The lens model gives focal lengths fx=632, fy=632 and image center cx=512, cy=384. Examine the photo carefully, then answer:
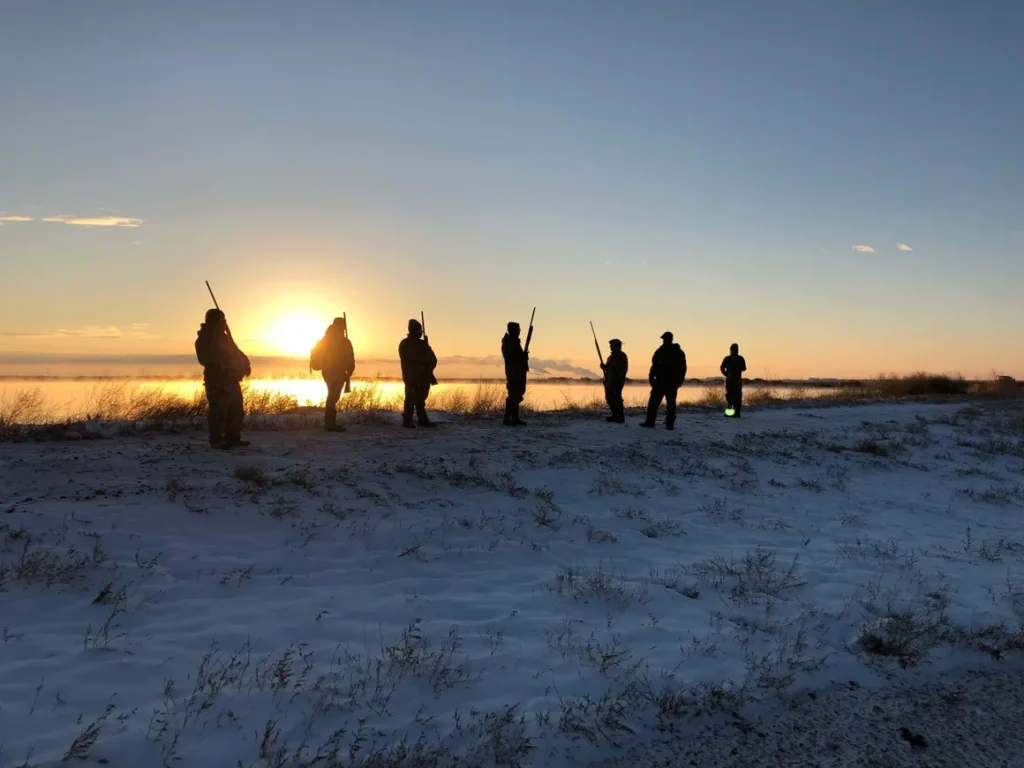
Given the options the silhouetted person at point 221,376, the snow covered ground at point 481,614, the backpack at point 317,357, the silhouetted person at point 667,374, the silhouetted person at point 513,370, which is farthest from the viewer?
the silhouetted person at point 667,374

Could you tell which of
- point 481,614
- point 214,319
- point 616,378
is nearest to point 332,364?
point 214,319

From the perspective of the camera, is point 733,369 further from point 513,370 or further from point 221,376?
point 221,376

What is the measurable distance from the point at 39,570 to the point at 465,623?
3.54 metres

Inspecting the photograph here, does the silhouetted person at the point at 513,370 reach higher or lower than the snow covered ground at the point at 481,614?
higher

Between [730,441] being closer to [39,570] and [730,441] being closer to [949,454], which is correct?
[949,454]

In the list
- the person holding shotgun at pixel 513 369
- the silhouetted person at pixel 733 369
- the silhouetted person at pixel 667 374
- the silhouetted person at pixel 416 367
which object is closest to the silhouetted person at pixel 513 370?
the person holding shotgun at pixel 513 369

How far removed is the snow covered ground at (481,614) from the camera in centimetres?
364

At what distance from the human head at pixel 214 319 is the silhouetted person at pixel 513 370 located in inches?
250

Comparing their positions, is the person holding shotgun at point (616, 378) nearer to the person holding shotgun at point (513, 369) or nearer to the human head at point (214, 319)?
the person holding shotgun at point (513, 369)

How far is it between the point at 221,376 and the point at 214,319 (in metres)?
0.95

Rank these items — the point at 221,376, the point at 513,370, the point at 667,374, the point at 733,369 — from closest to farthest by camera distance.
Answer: the point at 221,376 → the point at 513,370 → the point at 667,374 → the point at 733,369

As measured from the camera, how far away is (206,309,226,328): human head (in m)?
10.1

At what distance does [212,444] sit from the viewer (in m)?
10.1

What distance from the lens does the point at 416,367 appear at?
13.4 metres
